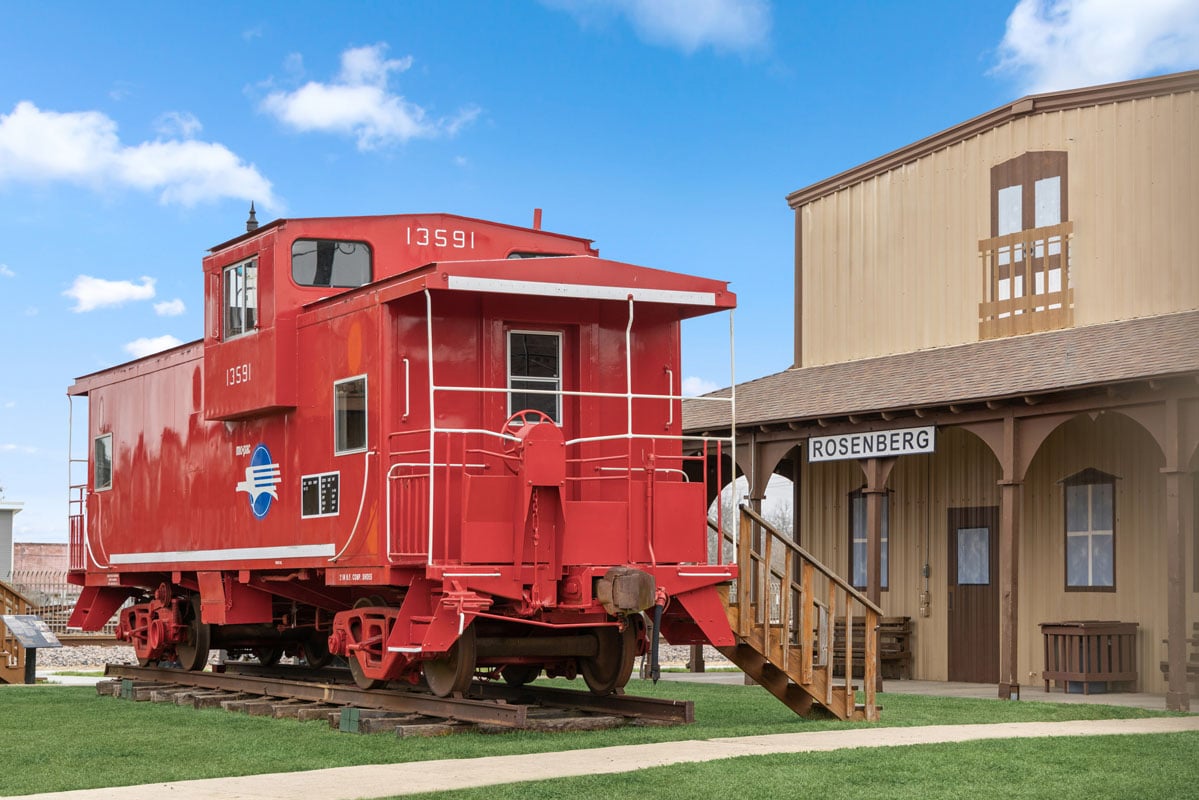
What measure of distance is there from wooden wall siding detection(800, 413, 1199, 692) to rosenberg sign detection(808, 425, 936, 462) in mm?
1984

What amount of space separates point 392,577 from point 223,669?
6.55m

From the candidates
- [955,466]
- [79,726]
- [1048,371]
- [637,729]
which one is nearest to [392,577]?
[637,729]

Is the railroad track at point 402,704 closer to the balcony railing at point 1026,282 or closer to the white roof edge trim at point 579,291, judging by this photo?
the white roof edge trim at point 579,291

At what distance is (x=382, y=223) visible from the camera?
14.9 meters

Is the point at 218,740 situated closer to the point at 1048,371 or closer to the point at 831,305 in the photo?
the point at 1048,371

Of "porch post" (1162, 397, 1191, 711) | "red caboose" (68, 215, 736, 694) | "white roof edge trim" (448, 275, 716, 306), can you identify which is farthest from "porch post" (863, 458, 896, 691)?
"white roof edge trim" (448, 275, 716, 306)

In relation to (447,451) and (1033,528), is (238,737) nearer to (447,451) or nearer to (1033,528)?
(447,451)

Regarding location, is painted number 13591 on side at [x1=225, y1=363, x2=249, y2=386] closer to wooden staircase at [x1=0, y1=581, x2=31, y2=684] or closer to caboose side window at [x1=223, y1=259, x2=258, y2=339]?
caboose side window at [x1=223, y1=259, x2=258, y2=339]

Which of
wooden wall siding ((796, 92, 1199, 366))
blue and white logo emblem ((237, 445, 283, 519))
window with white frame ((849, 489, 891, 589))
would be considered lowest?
window with white frame ((849, 489, 891, 589))

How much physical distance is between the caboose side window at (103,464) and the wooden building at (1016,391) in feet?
27.2

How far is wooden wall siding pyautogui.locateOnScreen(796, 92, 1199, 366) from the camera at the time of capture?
1919 centimetres

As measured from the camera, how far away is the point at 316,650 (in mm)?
18406

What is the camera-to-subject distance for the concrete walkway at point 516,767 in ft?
30.8

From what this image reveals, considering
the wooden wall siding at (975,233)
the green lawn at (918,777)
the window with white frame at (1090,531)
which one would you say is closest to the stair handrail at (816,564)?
the green lawn at (918,777)
